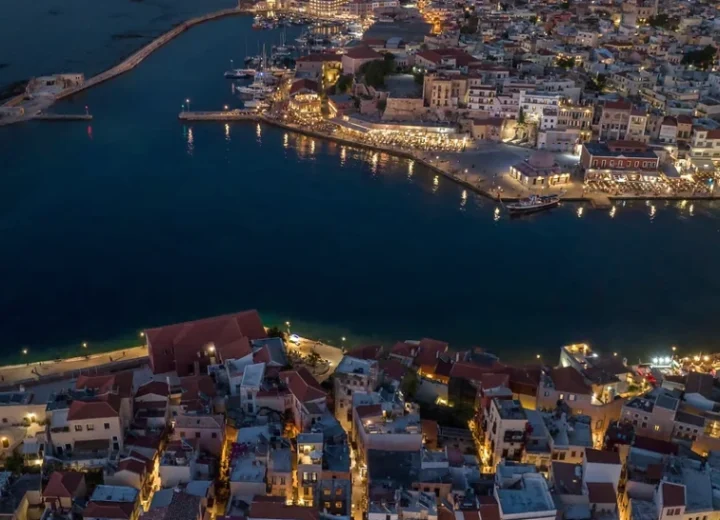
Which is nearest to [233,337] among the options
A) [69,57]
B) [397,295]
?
[397,295]

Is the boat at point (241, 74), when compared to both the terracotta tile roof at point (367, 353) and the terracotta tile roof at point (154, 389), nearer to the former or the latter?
the terracotta tile roof at point (367, 353)

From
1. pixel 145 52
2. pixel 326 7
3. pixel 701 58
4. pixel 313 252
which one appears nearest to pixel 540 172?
pixel 313 252

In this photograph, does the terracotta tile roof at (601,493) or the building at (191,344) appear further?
the building at (191,344)

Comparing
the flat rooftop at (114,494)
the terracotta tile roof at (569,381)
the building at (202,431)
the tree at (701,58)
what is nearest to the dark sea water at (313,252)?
the terracotta tile roof at (569,381)

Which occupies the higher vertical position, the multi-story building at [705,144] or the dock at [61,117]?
the multi-story building at [705,144]

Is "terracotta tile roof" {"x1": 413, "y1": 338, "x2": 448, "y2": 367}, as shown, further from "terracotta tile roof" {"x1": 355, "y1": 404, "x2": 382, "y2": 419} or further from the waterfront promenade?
the waterfront promenade

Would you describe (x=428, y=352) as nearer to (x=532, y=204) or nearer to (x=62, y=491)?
(x=62, y=491)
